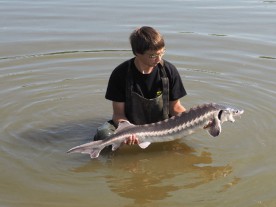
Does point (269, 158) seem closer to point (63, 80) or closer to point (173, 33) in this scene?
point (63, 80)

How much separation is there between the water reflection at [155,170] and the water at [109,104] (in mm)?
11

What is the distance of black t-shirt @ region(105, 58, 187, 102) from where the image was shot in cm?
564

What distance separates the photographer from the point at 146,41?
202 inches

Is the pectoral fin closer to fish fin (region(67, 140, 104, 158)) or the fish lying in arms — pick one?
the fish lying in arms

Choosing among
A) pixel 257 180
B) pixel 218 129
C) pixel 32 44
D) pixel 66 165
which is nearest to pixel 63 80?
pixel 32 44

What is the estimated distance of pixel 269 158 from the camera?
5.60 meters

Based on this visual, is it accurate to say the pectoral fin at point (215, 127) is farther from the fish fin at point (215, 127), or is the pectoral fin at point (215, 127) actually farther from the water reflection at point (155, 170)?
the water reflection at point (155, 170)

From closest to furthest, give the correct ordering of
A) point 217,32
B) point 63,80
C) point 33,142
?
1. point 33,142
2. point 63,80
3. point 217,32

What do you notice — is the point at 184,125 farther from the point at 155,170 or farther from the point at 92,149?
the point at 92,149

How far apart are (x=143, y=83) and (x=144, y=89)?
3.1 inches

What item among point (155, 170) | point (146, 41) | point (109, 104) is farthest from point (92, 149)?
point (109, 104)

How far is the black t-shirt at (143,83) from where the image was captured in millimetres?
5641

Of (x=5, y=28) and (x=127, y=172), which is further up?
(x=5, y=28)

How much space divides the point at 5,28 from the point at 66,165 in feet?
20.8
